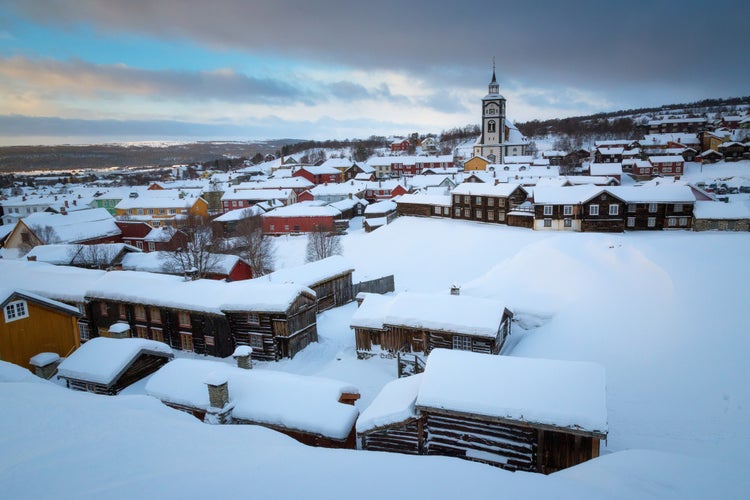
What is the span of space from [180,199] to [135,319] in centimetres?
4990

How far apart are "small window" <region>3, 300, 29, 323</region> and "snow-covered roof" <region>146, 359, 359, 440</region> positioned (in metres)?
7.26

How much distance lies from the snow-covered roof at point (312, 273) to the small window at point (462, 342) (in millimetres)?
9800

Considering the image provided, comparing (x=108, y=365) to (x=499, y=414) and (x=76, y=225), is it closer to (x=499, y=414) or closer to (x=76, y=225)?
(x=499, y=414)

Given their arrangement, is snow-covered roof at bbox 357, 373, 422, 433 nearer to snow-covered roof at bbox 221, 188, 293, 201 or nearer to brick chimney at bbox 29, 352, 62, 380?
brick chimney at bbox 29, 352, 62, 380

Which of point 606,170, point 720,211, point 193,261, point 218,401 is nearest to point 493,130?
point 606,170

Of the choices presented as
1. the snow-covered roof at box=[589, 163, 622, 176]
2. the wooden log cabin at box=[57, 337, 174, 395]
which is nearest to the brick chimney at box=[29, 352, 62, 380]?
the wooden log cabin at box=[57, 337, 174, 395]

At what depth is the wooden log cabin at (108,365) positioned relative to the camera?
16719 mm

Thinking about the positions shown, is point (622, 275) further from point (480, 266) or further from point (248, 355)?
point (248, 355)

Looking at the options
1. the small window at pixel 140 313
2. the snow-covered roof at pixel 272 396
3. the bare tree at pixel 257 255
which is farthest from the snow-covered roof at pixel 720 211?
the small window at pixel 140 313

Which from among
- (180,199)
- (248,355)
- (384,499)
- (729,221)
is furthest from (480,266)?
(180,199)

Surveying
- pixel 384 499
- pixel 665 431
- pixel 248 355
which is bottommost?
pixel 665 431

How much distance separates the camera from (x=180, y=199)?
227 ft

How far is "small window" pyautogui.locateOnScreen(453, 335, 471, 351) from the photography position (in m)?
18.9

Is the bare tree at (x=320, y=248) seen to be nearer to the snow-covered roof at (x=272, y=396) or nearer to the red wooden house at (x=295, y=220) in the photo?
the red wooden house at (x=295, y=220)
